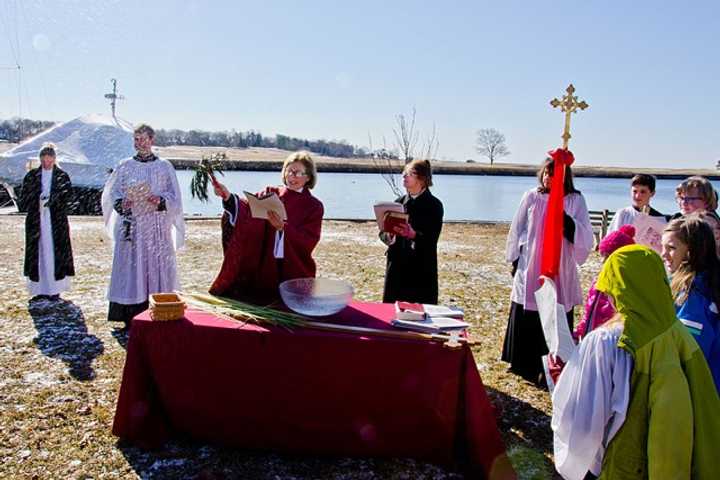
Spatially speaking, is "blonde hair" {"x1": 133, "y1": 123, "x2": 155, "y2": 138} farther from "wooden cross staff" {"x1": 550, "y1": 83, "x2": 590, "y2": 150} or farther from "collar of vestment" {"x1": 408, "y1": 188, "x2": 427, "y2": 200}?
"wooden cross staff" {"x1": 550, "y1": 83, "x2": 590, "y2": 150}

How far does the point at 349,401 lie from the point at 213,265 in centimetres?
856

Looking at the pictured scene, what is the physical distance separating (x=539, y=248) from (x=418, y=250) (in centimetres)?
109

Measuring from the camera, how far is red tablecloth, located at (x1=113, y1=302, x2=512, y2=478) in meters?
3.67

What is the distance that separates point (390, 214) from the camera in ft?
16.2

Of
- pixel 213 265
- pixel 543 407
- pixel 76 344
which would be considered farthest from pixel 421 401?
pixel 213 265

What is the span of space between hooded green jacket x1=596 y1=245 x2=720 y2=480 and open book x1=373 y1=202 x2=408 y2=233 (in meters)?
2.39

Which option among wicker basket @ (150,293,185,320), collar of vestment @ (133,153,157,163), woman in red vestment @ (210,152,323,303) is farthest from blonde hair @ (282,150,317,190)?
collar of vestment @ (133,153,157,163)

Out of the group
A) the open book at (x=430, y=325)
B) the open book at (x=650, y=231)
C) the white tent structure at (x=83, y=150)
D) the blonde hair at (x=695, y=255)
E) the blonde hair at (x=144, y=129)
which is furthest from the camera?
the white tent structure at (x=83, y=150)

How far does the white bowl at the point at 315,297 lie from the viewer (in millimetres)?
4004

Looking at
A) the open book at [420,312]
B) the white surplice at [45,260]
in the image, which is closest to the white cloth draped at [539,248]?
the open book at [420,312]

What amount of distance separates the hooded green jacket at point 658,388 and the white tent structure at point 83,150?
33844 millimetres

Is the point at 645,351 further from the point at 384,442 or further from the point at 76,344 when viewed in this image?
the point at 76,344

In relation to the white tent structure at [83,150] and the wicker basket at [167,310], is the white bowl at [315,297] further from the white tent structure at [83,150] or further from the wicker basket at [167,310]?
the white tent structure at [83,150]

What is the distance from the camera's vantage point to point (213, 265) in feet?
38.8
